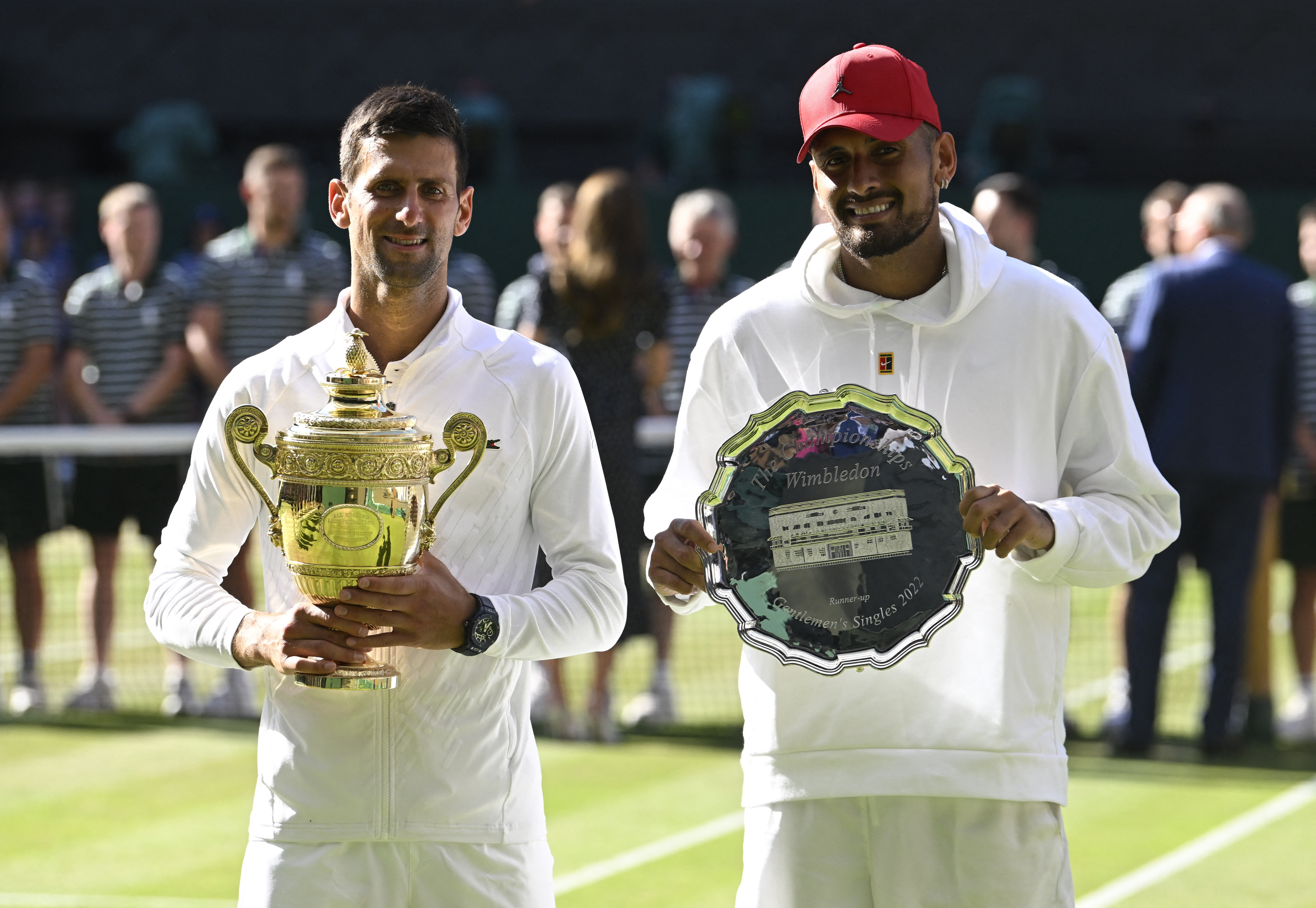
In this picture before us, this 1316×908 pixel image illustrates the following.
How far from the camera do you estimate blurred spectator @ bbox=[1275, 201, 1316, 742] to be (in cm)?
711

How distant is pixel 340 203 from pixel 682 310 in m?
4.66

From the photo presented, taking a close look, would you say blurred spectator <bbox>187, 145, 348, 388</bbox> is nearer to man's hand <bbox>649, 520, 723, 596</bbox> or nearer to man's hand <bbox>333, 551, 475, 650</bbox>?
man's hand <bbox>649, 520, 723, 596</bbox>

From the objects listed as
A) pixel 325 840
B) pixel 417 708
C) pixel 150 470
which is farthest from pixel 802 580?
pixel 150 470

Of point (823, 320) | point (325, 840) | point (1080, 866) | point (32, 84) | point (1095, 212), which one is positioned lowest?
point (1080, 866)

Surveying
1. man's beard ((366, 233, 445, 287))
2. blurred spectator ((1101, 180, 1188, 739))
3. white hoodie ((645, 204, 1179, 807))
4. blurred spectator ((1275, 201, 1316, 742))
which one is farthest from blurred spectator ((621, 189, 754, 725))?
man's beard ((366, 233, 445, 287))

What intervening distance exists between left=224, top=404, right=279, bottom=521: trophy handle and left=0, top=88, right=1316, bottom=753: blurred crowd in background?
10.8 feet

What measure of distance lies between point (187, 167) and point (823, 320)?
16442 millimetres

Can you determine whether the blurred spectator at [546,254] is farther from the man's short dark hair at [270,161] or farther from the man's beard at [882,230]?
the man's beard at [882,230]

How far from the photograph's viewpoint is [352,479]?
7.90 ft

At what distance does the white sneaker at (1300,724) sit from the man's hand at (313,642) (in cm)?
561

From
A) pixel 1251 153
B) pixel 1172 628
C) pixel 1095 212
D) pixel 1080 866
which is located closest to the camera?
pixel 1080 866

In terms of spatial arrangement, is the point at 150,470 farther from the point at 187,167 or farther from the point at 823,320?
the point at 187,167

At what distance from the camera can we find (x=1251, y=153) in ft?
58.7

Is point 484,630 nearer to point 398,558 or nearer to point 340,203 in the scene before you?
point 398,558
